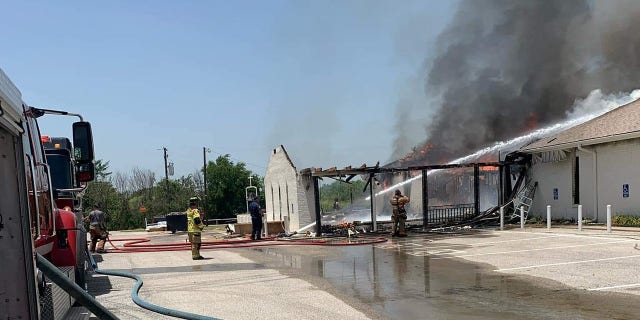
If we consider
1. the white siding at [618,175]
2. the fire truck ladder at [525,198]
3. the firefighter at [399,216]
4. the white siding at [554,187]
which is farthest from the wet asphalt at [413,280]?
the fire truck ladder at [525,198]

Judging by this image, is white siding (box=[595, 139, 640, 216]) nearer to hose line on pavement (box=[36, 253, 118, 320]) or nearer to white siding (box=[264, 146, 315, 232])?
white siding (box=[264, 146, 315, 232])

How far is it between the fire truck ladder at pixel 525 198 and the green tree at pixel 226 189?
90.4ft

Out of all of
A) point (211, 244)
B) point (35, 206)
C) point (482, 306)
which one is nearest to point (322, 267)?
point (482, 306)

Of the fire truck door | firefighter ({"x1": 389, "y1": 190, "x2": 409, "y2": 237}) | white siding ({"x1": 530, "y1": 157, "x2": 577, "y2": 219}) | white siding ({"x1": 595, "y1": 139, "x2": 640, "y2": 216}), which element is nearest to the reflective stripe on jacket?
firefighter ({"x1": 389, "y1": 190, "x2": 409, "y2": 237})

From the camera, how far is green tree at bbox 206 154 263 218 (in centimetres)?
4325

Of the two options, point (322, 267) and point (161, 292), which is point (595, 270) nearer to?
point (322, 267)

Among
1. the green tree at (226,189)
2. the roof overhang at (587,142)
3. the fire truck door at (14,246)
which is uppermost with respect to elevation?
the roof overhang at (587,142)

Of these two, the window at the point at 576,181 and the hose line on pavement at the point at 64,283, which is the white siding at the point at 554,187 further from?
the hose line on pavement at the point at 64,283

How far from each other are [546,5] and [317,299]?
36.8 m

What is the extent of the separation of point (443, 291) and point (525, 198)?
13146 millimetres

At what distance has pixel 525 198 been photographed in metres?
19.1

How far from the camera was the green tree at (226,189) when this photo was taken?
43.2 metres

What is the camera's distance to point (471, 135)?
36.1 meters

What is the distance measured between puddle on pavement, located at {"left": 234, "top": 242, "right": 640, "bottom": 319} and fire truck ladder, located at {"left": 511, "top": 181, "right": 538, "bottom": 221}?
30.2 feet
